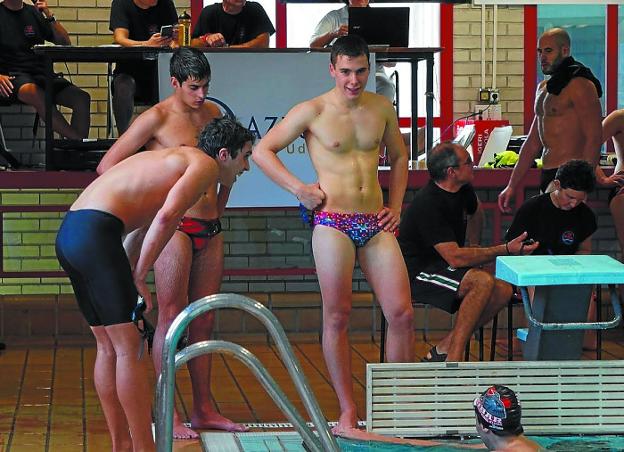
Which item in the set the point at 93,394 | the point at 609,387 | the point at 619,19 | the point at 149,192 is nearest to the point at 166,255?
the point at 149,192

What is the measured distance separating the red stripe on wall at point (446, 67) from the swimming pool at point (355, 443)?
23.4 ft

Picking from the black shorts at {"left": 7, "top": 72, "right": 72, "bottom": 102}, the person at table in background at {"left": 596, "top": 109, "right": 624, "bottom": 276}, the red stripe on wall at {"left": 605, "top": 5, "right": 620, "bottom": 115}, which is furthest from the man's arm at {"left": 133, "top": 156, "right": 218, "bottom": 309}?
the red stripe on wall at {"left": 605, "top": 5, "right": 620, "bottom": 115}

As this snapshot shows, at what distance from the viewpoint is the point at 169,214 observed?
4.96 meters

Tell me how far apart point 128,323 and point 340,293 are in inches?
53.3

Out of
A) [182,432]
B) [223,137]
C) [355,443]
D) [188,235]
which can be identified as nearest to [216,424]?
[182,432]

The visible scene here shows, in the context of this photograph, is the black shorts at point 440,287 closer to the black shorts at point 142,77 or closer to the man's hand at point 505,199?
the man's hand at point 505,199

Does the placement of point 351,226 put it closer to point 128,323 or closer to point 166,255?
point 166,255

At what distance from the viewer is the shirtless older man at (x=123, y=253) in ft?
16.1

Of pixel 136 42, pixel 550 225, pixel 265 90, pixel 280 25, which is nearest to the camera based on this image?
pixel 550 225

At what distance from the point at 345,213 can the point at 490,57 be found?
728 centimetres

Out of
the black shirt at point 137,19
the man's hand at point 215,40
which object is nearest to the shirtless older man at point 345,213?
the man's hand at point 215,40

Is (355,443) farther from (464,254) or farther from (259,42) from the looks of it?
(259,42)

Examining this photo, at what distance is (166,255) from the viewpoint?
19.4 ft

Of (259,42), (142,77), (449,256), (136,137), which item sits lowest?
(449,256)
